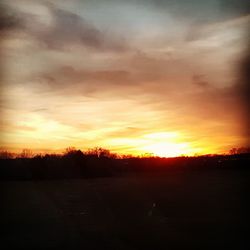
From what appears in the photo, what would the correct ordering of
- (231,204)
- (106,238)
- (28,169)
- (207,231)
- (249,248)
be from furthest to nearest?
(207,231) < (106,238) < (28,169) < (231,204) < (249,248)

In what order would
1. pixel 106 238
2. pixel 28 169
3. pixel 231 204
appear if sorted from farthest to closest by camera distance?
pixel 106 238 < pixel 28 169 < pixel 231 204

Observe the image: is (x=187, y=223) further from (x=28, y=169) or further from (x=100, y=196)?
(x=100, y=196)

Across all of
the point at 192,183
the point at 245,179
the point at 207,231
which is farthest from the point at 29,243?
the point at 192,183

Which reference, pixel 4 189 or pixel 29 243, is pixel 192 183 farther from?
pixel 4 189

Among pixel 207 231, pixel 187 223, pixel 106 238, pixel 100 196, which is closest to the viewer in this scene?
pixel 106 238

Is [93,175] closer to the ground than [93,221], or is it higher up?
higher up

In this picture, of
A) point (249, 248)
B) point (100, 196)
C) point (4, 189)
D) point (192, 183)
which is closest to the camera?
point (4, 189)

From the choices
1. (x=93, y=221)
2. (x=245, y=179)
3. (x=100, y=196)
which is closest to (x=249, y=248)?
(x=245, y=179)

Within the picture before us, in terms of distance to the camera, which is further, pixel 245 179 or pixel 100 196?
pixel 100 196

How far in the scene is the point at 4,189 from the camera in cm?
296

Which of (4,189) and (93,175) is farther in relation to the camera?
(93,175)

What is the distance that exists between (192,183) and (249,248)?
17.6 metres

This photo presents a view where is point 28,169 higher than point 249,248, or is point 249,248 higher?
point 28,169

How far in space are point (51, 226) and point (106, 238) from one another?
152 centimetres
